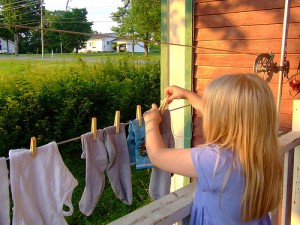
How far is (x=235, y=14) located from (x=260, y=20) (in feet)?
0.80

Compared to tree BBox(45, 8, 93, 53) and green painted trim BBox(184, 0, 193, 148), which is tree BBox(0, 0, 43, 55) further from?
green painted trim BBox(184, 0, 193, 148)

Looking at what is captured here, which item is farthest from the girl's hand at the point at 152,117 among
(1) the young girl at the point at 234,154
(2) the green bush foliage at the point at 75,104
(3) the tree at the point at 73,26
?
(3) the tree at the point at 73,26

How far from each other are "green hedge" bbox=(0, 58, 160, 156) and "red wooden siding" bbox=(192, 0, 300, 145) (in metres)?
3.14

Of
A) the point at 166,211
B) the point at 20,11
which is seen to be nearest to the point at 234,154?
the point at 166,211

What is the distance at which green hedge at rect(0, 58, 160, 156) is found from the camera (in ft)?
17.8

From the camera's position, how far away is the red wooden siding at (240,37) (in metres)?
2.68

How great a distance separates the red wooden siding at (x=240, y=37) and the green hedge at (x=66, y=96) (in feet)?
10.3

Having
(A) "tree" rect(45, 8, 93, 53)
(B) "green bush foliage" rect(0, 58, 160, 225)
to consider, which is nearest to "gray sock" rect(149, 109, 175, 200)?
(B) "green bush foliage" rect(0, 58, 160, 225)

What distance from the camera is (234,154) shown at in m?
1.10

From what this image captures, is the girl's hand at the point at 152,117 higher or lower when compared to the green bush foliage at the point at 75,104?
higher

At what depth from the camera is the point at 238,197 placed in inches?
43.9

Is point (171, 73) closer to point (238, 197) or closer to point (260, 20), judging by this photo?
point (260, 20)

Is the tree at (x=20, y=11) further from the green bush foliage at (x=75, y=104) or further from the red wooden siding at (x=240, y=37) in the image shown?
the red wooden siding at (x=240, y=37)

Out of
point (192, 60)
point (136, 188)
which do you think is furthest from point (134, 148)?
point (136, 188)
